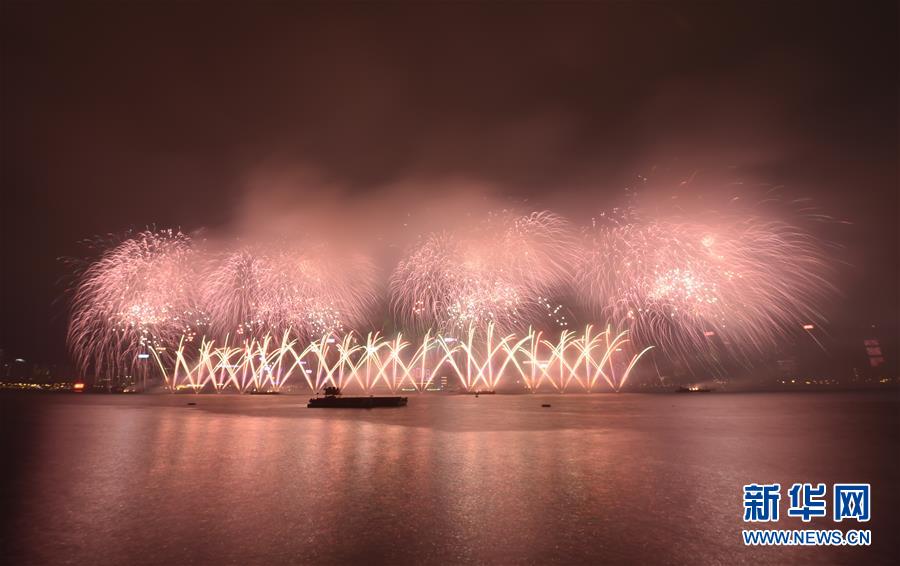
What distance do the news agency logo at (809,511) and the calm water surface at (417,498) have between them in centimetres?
32

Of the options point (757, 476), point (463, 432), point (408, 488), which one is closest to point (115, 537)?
point (408, 488)

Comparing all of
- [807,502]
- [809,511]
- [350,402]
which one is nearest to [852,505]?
[807,502]

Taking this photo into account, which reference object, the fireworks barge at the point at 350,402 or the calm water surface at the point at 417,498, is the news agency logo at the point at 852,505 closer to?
the calm water surface at the point at 417,498

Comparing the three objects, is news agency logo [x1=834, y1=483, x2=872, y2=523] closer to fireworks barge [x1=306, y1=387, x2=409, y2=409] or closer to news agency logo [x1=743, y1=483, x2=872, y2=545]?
news agency logo [x1=743, y1=483, x2=872, y2=545]

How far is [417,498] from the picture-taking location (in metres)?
12.9

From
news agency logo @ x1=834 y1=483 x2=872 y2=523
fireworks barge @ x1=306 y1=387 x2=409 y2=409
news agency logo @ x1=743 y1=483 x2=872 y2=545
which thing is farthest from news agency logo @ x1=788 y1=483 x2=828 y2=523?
fireworks barge @ x1=306 y1=387 x2=409 y2=409

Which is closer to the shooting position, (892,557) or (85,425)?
(892,557)

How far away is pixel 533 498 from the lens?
12.8 meters

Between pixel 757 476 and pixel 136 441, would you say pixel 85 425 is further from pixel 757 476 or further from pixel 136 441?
pixel 757 476

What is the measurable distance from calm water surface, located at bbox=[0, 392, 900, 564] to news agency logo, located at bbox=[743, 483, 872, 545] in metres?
0.32

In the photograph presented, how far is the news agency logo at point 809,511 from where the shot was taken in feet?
32.5

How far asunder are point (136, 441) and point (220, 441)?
14.1ft

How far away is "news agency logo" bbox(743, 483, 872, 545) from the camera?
991 centimetres

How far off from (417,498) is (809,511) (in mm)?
9279
